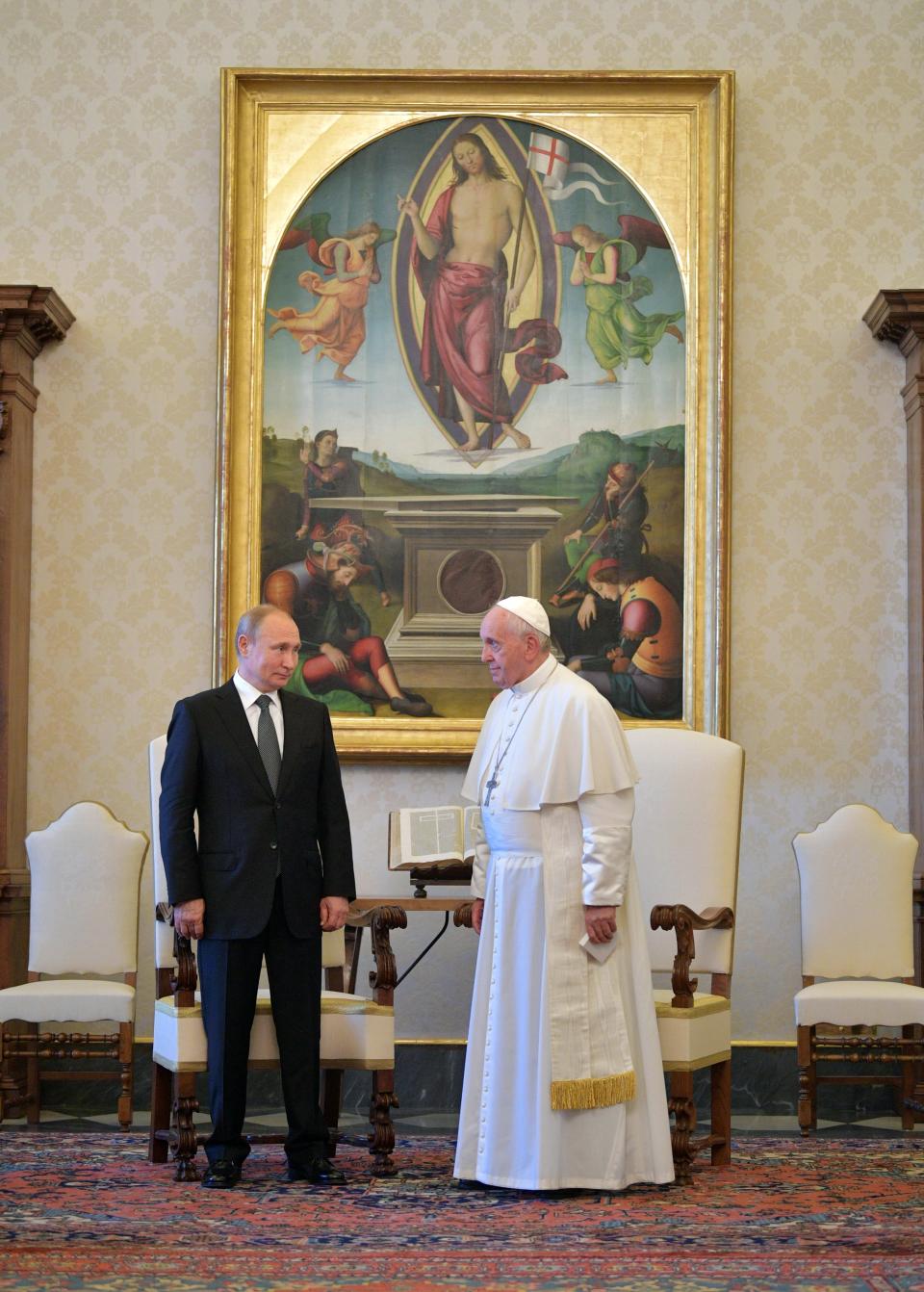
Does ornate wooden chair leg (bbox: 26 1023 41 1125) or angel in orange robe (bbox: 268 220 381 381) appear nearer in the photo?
ornate wooden chair leg (bbox: 26 1023 41 1125)

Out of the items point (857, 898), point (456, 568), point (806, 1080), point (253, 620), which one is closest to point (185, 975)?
point (253, 620)

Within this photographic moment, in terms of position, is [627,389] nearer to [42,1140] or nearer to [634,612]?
[634,612]

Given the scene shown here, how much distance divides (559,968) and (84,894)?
2.56 metres

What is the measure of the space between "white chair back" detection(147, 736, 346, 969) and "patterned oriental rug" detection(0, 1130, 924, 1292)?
0.74 m

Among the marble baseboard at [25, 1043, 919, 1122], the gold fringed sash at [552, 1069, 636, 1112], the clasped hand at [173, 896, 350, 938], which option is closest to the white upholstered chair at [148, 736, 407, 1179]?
the clasped hand at [173, 896, 350, 938]

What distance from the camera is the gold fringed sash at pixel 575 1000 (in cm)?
533

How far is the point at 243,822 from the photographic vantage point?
5.54 metres

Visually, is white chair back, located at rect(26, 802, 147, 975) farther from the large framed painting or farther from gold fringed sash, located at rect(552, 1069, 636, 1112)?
gold fringed sash, located at rect(552, 1069, 636, 1112)

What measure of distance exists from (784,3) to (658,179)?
3.53 ft

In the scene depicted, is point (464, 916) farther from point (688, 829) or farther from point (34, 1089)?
point (34, 1089)

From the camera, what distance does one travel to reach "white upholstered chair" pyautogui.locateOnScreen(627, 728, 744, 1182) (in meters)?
6.06

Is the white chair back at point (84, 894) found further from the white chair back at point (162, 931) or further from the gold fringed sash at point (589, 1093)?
the gold fringed sash at point (589, 1093)

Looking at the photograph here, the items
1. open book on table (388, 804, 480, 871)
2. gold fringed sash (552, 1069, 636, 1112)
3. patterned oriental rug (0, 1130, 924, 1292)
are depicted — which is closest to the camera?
patterned oriental rug (0, 1130, 924, 1292)

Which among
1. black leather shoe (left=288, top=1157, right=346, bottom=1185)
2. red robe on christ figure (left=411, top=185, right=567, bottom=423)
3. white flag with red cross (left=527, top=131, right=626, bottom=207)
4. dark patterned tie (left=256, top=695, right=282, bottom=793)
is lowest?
black leather shoe (left=288, top=1157, right=346, bottom=1185)
